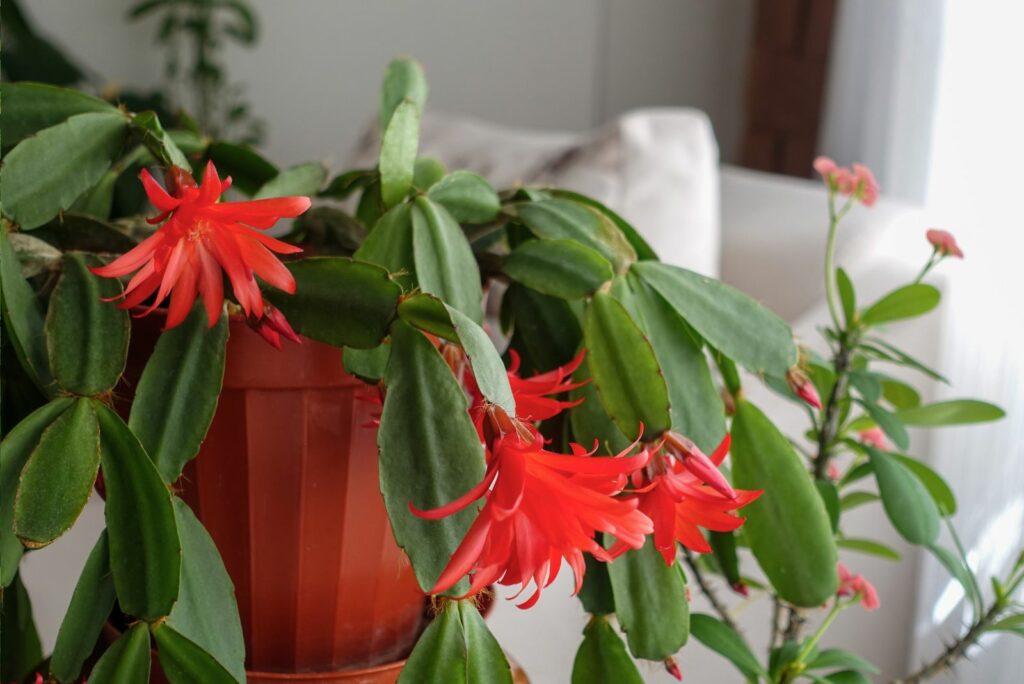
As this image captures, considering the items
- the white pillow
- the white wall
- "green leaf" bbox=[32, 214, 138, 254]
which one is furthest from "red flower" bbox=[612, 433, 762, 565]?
the white wall

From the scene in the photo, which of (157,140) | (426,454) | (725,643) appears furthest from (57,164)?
(725,643)

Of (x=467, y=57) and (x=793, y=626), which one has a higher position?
(x=467, y=57)

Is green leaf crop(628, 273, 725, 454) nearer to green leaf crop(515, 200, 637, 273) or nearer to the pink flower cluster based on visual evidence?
green leaf crop(515, 200, 637, 273)

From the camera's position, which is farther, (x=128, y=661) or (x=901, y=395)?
(x=901, y=395)

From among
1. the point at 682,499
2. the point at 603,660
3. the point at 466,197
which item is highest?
the point at 466,197

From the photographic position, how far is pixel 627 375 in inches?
20.7

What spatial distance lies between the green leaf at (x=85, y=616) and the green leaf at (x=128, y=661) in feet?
0.10

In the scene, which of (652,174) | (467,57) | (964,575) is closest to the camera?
(964,575)

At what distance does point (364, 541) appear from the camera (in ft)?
1.96

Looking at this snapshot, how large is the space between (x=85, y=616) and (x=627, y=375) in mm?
276

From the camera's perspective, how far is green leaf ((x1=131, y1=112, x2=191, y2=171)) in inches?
Result: 22.0

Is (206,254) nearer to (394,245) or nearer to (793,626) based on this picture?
(394,245)

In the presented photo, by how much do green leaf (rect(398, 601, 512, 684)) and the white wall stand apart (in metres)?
2.54

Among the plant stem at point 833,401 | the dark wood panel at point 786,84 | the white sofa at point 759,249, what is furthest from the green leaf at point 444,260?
the dark wood panel at point 786,84
